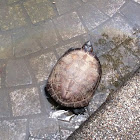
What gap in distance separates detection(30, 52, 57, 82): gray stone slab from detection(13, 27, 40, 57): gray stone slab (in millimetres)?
165

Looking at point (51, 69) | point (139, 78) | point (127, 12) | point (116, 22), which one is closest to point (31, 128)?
point (51, 69)

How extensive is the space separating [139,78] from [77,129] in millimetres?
1114

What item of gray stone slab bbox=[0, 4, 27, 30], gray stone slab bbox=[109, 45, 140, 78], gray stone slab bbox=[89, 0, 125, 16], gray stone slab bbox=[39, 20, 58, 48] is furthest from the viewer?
gray stone slab bbox=[89, 0, 125, 16]

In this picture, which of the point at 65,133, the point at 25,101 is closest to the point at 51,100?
the point at 25,101

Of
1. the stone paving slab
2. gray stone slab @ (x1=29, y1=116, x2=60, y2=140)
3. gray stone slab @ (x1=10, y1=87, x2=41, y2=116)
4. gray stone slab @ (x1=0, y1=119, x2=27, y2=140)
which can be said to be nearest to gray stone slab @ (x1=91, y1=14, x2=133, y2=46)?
the stone paving slab

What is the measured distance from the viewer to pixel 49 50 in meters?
3.80

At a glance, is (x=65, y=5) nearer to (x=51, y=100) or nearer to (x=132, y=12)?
(x=132, y=12)

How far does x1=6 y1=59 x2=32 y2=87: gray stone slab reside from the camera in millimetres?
3541

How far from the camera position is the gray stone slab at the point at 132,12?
4117mm

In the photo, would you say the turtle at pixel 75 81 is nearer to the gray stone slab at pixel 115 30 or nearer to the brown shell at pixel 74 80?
the brown shell at pixel 74 80

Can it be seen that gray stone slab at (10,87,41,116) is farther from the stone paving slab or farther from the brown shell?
the stone paving slab

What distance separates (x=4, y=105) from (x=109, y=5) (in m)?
2.30

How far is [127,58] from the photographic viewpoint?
374cm

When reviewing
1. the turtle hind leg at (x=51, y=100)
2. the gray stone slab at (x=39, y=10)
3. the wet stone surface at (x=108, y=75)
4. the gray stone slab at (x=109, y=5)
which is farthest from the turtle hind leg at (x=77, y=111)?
the gray stone slab at (x=109, y=5)
